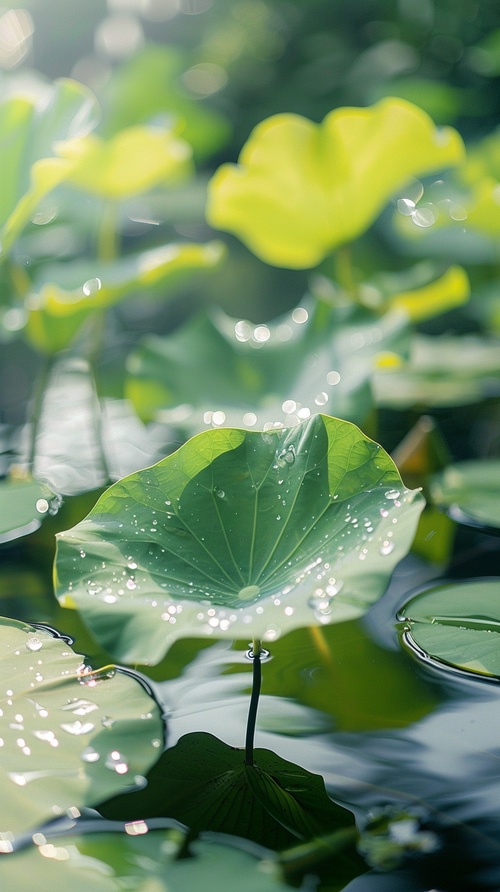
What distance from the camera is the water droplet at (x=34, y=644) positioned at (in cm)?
65

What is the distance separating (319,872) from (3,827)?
19 centimetres

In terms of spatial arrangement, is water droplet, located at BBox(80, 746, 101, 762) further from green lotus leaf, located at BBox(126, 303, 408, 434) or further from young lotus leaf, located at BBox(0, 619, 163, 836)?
green lotus leaf, located at BBox(126, 303, 408, 434)

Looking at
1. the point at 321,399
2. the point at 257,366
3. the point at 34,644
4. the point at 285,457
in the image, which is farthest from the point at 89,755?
the point at 257,366

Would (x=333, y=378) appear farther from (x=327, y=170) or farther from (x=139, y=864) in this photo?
(x=139, y=864)

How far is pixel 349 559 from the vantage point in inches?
22.5

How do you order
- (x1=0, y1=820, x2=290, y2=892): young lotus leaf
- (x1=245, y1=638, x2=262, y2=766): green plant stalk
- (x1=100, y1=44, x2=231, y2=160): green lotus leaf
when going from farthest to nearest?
(x1=100, y1=44, x2=231, y2=160): green lotus leaf → (x1=245, y1=638, x2=262, y2=766): green plant stalk → (x1=0, y1=820, x2=290, y2=892): young lotus leaf

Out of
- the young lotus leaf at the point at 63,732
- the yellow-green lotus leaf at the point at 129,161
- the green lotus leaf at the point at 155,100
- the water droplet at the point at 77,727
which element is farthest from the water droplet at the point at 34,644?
the green lotus leaf at the point at 155,100

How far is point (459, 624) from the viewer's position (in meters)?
0.67

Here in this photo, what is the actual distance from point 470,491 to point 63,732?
23.1 inches

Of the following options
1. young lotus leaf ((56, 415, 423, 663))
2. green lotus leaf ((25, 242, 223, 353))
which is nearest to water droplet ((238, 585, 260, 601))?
young lotus leaf ((56, 415, 423, 663))

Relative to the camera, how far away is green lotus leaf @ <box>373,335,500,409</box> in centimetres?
134

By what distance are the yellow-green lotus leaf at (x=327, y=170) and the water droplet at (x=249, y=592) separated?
0.74m

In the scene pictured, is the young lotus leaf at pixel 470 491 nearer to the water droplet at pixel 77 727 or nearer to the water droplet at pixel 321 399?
the water droplet at pixel 321 399

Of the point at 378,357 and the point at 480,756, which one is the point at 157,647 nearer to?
the point at 480,756
